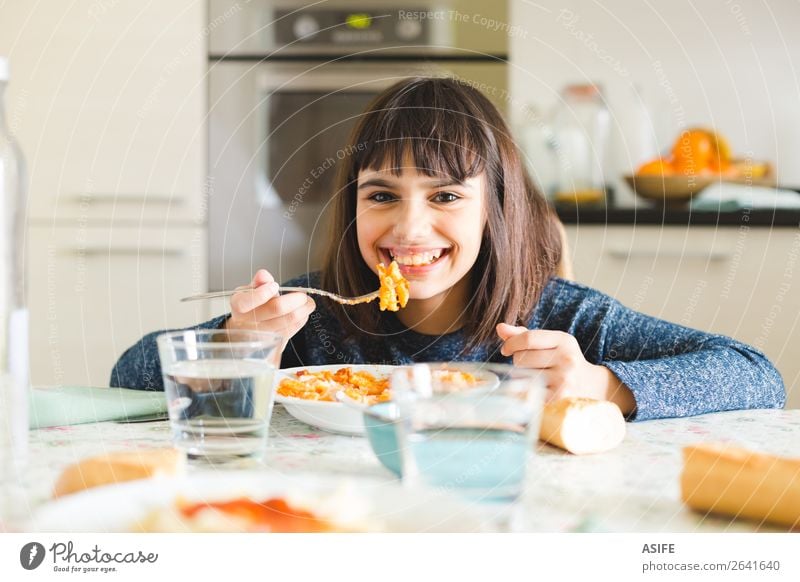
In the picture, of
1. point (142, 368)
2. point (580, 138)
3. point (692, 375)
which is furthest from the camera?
point (580, 138)

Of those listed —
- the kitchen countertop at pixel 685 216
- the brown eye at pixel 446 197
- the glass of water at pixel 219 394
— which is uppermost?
the brown eye at pixel 446 197

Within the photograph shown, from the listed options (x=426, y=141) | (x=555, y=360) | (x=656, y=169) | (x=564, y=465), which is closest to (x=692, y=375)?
(x=555, y=360)

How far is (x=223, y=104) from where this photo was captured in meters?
1.55

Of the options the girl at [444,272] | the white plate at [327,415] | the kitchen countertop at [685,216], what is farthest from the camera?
the kitchen countertop at [685,216]

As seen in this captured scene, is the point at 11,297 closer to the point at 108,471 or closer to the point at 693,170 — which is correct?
the point at 108,471

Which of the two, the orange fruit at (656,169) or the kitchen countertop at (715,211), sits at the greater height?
the orange fruit at (656,169)

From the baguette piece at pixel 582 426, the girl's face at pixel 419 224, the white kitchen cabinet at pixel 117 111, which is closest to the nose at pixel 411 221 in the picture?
the girl's face at pixel 419 224

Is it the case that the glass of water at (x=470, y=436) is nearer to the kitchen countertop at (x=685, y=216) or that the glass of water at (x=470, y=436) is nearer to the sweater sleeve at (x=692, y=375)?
the sweater sleeve at (x=692, y=375)

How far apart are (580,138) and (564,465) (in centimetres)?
127

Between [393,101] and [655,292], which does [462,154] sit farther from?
[655,292]

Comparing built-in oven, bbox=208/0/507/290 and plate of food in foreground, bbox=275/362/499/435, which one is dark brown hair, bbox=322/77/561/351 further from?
built-in oven, bbox=208/0/507/290

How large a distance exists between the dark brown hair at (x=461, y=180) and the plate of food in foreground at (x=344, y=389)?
275 millimetres
